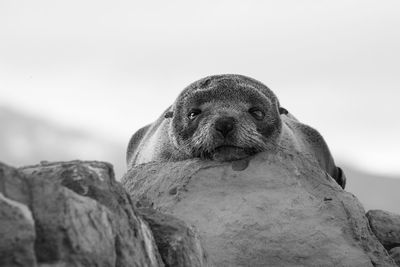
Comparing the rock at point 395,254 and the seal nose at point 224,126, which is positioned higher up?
the seal nose at point 224,126

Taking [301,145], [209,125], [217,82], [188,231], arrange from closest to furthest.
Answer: [188,231]
[209,125]
[217,82]
[301,145]

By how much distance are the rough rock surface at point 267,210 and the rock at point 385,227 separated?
0.28 meters

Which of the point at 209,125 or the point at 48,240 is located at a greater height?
the point at 48,240

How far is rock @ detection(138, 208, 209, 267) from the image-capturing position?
5734 millimetres

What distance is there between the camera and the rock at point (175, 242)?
5734 millimetres

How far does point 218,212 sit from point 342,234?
1205mm

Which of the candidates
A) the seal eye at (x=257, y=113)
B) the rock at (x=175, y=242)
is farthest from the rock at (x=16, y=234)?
the seal eye at (x=257, y=113)

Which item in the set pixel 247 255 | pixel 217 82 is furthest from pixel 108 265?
pixel 217 82

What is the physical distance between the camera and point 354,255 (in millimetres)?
8172

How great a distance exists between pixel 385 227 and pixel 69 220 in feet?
17.3

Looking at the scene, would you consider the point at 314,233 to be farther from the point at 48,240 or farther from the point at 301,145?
the point at 301,145

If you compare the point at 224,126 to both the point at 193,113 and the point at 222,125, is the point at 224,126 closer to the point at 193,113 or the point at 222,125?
the point at 222,125

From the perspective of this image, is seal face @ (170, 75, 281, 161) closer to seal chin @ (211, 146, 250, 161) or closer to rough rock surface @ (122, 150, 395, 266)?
seal chin @ (211, 146, 250, 161)

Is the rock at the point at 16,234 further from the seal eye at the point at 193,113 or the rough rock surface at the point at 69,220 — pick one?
the seal eye at the point at 193,113
